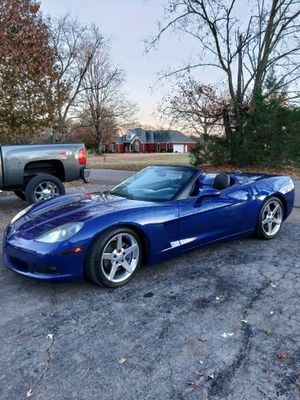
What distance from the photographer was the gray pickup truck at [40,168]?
7.20 metres

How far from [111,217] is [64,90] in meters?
10.8

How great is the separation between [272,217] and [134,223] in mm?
2556

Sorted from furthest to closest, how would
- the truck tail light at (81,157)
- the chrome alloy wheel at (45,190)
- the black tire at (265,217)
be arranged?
the truck tail light at (81,157), the chrome alloy wheel at (45,190), the black tire at (265,217)

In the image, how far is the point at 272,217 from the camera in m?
5.24

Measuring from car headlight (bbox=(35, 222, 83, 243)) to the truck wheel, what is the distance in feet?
12.9

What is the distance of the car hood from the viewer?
3594 mm

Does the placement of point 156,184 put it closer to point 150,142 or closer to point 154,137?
point 150,142

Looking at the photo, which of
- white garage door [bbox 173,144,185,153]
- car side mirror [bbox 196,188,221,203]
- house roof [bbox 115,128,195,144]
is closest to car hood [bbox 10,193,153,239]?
car side mirror [bbox 196,188,221,203]

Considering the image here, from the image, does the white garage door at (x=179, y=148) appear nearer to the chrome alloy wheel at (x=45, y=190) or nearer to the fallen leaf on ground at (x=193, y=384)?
the chrome alloy wheel at (x=45, y=190)

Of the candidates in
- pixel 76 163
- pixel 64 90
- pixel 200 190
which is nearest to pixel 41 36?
pixel 64 90

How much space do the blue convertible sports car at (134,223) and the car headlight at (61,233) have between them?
10mm

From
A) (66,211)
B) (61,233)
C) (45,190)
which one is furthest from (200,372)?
(45,190)

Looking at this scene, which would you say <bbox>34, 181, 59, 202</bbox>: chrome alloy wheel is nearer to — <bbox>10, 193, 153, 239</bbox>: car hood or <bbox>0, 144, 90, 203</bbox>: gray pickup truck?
<bbox>0, 144, 90, 203</bbox>: gray pickup truck

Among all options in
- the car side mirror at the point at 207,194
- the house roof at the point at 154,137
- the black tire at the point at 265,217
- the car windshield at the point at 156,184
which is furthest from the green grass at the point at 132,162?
the house roof at the point at 154,137
